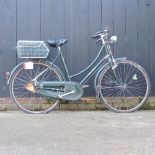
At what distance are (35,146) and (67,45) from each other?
2383 millimetres

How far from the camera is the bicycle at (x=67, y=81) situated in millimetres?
7652

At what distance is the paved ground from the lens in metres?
5.82

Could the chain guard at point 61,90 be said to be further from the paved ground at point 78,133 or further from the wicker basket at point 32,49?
the wicker basket at point 32,49

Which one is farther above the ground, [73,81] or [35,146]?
[73,81]

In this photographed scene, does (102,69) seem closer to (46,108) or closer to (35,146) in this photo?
(46,108)

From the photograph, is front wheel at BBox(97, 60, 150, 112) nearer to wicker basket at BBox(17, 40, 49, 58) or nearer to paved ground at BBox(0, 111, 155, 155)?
paved ground at BBox(0, 111, 155, 155)

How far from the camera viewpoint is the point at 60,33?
7.94 m

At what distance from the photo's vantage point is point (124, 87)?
7852 millimetres

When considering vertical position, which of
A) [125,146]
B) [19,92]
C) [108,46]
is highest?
[108,46]

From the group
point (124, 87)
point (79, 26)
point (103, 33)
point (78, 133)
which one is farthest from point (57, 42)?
point (78, 133)

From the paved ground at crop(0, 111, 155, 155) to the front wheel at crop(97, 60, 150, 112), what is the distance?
198 mm

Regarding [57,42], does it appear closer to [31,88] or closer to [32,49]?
[32,49]

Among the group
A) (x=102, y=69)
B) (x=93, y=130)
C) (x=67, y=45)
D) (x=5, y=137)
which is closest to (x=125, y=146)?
(x=93, y=130)

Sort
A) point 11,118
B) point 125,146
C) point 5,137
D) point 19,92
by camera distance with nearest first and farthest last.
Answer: point 125,146
point 5,137
point 11,118
point 19,92
